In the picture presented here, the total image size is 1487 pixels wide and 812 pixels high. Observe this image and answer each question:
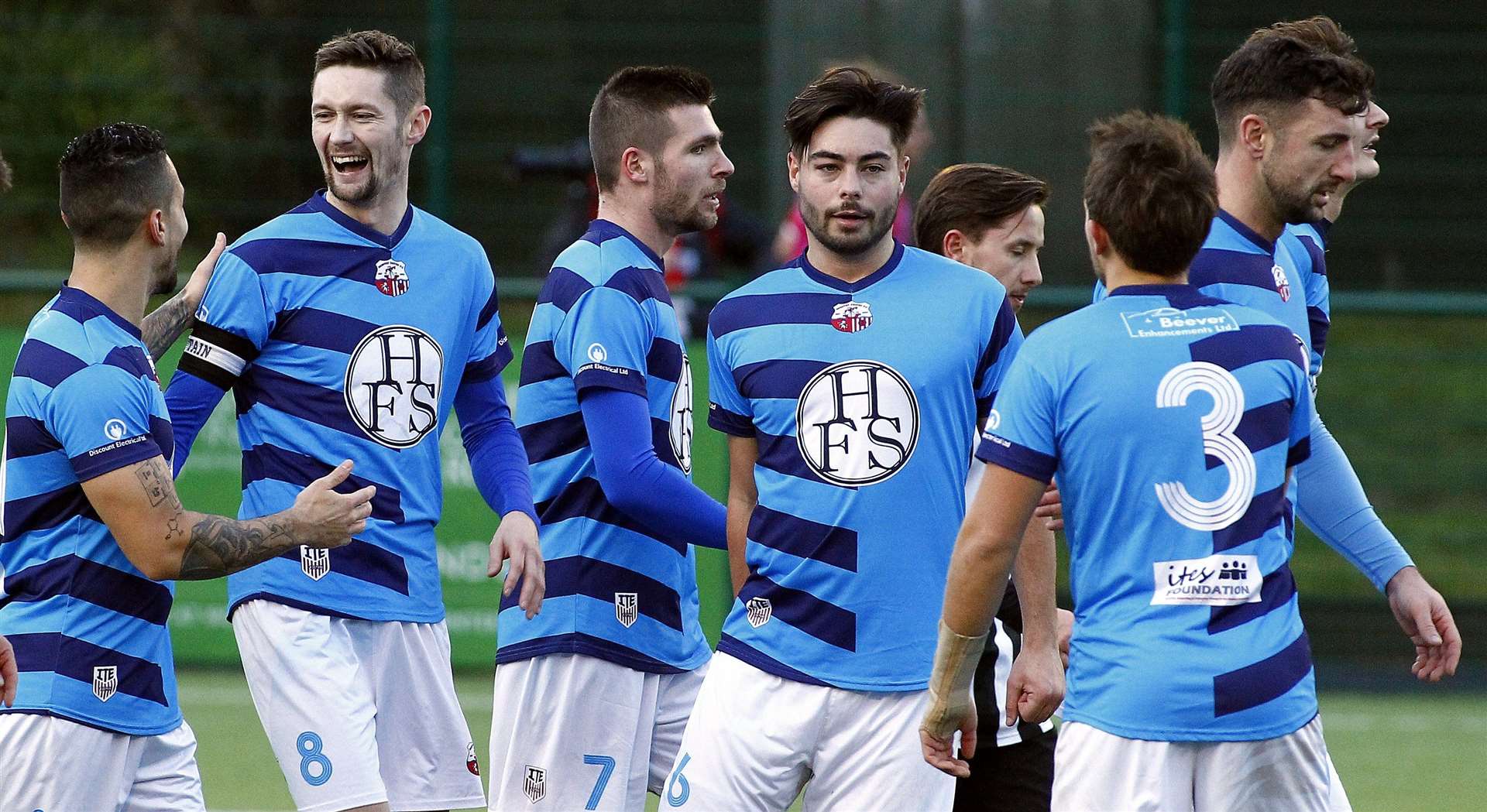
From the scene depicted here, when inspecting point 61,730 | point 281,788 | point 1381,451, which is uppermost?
point 61,730

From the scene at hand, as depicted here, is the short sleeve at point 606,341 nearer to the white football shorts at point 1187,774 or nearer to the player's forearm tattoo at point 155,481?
the player's forearm tattoo at point 155,481

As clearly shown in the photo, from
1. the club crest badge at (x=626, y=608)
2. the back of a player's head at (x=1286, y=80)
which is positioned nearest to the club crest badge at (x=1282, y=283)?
the back of a player's head at (x=1286, y=80)

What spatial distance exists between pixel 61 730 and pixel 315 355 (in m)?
1.12

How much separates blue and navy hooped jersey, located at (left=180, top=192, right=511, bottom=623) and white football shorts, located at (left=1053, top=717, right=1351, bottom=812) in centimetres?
193

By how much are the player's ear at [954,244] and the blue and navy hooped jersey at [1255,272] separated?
2.35 feet

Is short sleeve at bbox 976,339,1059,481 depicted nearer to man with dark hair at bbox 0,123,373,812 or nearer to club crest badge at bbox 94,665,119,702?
man with dark hair at bbox 0,123,373,812

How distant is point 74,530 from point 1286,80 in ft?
10.3

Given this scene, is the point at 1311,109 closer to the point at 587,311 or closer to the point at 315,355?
the point at 587,311

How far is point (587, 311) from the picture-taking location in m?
4.59

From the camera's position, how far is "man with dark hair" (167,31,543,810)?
15.0ft

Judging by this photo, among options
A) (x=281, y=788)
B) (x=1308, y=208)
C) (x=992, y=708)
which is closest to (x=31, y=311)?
(x=281, y=788)

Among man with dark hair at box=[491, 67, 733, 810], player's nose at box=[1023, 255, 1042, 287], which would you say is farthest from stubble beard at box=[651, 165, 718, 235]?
player's nose at box=[1023, 255, 1042, 287]

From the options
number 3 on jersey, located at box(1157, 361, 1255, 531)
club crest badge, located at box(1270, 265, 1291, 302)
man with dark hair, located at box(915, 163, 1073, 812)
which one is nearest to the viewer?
number 3 on jersey, located at box(1157, 361, 1255, 531)

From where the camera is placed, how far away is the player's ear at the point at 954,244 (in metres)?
5.11
